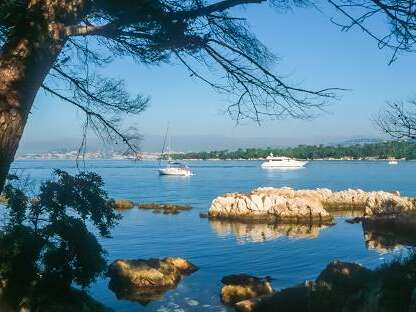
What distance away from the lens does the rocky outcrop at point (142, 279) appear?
1667 centimetres

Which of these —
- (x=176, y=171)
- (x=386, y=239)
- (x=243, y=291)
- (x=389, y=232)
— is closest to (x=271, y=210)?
(x=389, y=232)

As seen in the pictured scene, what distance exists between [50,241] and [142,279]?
6.24 metres

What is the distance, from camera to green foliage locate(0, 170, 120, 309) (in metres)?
10.9

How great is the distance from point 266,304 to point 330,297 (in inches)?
Result: 163

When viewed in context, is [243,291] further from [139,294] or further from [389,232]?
[389,232]

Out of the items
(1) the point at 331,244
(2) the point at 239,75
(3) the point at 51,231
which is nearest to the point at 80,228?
(3) the point at 51,231

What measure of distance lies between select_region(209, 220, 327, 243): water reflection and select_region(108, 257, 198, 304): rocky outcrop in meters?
11.1

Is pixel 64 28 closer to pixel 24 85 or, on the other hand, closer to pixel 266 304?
pixel 24 85

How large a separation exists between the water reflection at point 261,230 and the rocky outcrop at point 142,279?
11.1 meters

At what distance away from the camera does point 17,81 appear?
303 centimetres

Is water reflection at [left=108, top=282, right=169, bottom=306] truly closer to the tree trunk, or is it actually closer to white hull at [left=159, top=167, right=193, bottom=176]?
the tree trunk

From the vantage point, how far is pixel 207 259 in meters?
23.5

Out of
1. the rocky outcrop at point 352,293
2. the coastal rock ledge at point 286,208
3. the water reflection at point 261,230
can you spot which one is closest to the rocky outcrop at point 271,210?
the coastal rock ledge at point 286,208

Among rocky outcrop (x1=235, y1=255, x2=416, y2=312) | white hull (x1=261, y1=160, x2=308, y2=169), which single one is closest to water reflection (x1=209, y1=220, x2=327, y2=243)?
rocky outcrop (x1=235, y1=255, x2=416, y2=312)
